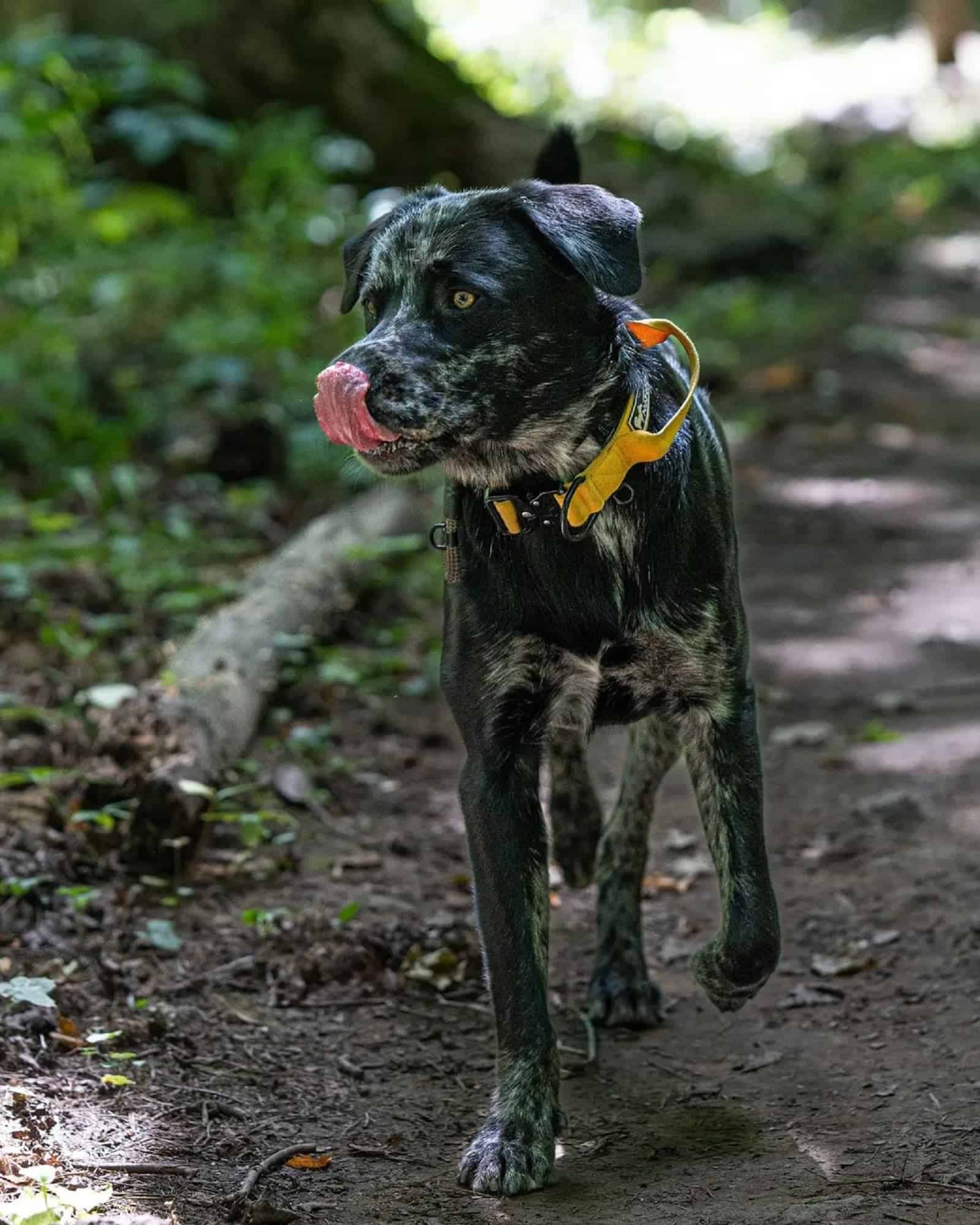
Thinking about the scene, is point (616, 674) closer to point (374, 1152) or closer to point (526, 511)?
point (526, 511)

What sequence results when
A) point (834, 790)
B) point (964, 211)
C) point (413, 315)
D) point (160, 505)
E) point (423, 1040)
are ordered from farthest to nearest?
point (964, 211) → point (160, 505) → point (834, 790) → point (423, 1040) → point (413, 315)

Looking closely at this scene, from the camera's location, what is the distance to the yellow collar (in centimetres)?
333

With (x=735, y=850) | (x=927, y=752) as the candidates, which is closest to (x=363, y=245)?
(x=735, y=850)

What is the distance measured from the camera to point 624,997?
399 cm

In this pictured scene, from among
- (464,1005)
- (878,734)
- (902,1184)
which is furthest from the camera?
(878,734)

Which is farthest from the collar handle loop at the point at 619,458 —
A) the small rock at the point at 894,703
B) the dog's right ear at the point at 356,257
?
the small rock at the point at 894,703

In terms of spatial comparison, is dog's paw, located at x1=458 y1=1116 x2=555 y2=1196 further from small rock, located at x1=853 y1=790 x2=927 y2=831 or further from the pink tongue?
small rock, located at x1=853 y1=790 x2=927 y2=831

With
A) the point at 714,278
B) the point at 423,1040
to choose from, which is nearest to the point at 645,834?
the point at 423,1040

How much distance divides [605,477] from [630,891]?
1250 mm

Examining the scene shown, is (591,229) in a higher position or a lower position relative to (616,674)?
higher

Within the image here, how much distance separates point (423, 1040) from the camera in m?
3.87

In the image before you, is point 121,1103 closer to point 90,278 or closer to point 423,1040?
point 423,1040

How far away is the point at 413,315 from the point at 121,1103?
5.86 ft

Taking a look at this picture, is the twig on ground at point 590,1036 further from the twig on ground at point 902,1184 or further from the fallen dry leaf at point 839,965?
the twig on ground at point 902,1184
